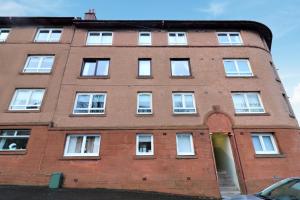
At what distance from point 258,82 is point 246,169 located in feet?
21.0

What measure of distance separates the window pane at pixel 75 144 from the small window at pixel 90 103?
1.75 m

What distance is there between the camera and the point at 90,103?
1408cm

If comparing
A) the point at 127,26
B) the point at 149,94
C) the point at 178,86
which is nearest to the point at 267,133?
the point at 178,86

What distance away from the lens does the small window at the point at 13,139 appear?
41.1 ft

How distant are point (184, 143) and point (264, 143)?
5.01m

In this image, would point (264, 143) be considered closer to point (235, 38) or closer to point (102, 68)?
point (235, 38)

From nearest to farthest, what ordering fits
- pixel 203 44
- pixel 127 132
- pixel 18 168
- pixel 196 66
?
1. pixel 18 168
2. pixel 127 132
3. pixel 196 66
4. pixel 203 44

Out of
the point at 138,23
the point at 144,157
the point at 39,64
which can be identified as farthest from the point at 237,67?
the point at 39,64

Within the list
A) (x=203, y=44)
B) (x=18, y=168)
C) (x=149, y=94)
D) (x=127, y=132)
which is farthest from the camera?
(x=203, y=44)

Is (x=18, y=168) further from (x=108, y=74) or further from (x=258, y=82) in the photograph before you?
(x=258, y=82)

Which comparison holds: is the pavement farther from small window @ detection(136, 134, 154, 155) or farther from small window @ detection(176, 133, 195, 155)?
small window @ detection(176, 133, 195, 155)

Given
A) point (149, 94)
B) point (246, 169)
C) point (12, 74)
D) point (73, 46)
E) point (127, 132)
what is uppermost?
point (73, 46)

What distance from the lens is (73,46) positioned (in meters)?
16.5

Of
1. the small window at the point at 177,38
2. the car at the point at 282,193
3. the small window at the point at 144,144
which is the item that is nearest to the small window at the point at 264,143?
the small window at the point at 144,144
